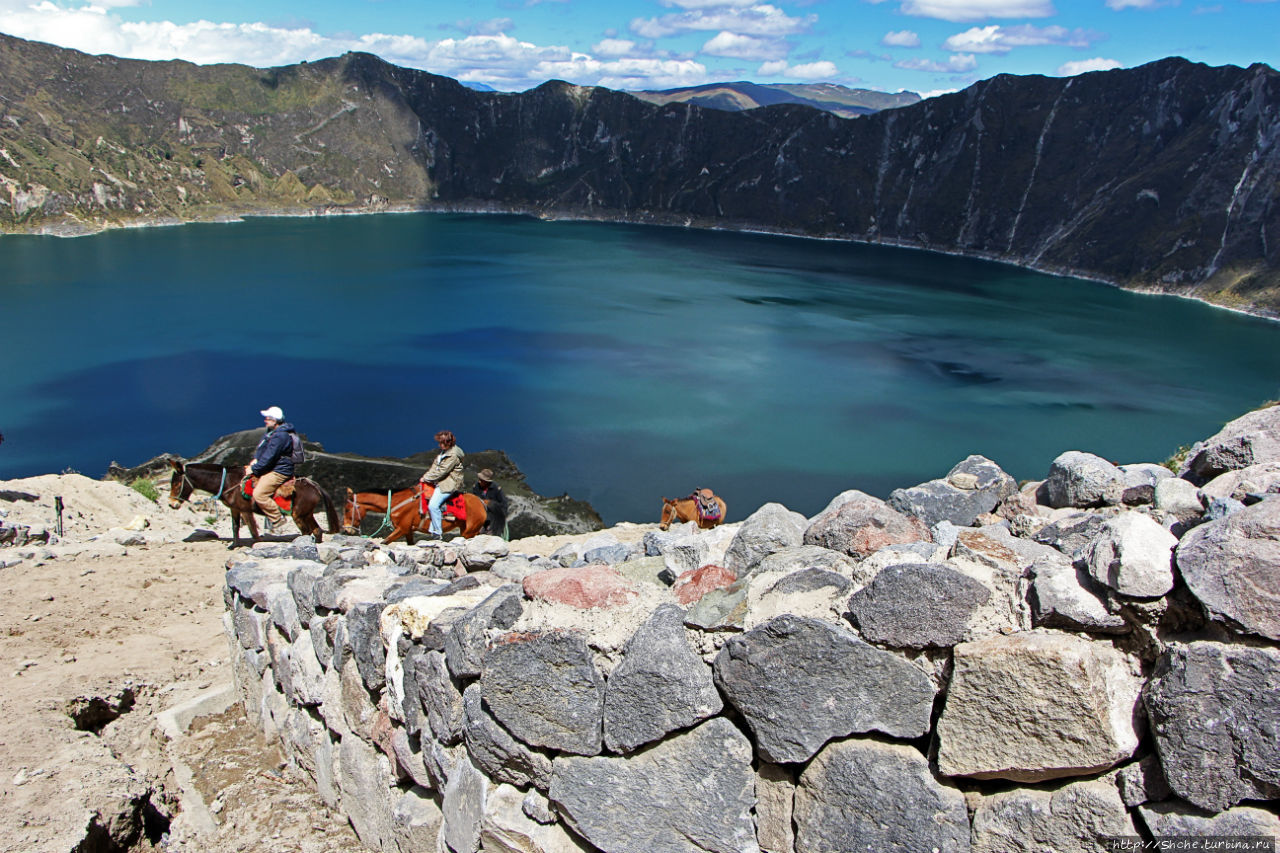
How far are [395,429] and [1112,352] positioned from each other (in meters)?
49.4

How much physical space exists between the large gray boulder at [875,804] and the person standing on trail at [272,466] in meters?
11.2

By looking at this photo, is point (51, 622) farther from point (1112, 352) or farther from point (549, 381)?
point (1112, 352)

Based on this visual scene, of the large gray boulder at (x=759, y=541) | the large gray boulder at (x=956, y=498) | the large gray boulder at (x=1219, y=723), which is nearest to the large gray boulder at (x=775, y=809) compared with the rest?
the large gray boulder at (x=759, y=541)

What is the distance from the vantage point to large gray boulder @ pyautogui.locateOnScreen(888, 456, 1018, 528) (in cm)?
604

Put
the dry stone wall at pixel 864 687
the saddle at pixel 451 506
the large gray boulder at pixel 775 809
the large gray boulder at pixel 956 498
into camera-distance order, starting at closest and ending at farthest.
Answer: the dry stone wall at pixel 864 687 → the large gray boulder at pixel 775 809 → the large gray boulder at pixel 956 498 → the saddle at pixel 451 506

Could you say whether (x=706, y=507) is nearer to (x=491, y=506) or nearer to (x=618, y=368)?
(x=491, y=506)

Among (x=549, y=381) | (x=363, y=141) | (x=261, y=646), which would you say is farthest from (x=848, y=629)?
(x=363, y=141)

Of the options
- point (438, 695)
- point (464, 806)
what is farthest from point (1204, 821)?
point (438, 695)

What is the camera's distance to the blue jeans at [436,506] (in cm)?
1287

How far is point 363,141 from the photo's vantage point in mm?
174250

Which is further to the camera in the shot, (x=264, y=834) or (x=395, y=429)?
(x=395, y=429)

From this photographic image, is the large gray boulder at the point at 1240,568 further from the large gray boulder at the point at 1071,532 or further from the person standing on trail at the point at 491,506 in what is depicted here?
the person standing on trail at the point at 491,506

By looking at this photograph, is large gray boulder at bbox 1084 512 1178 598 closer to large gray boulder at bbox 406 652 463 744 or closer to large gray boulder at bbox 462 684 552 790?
large gray boulder at bbox 462 684 552 790

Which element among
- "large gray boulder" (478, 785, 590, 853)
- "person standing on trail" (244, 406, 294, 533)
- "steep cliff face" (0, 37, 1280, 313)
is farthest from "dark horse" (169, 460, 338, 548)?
"steep cliff face" (0, 37, 1280, 313)
